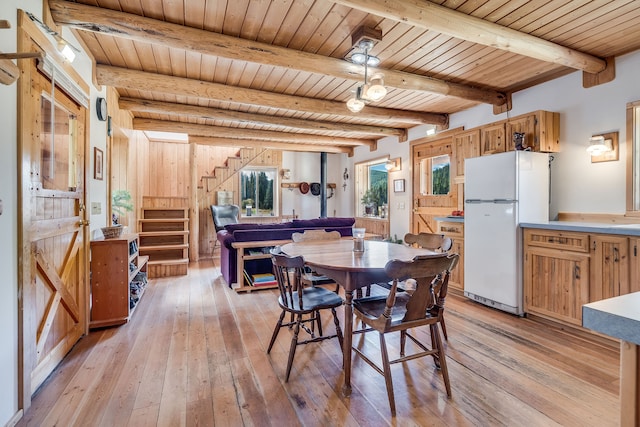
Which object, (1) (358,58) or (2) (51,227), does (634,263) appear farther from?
(2) (51,227)

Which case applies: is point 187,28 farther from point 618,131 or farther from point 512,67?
point 618,131

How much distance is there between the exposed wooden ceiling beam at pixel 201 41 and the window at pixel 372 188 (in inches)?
136

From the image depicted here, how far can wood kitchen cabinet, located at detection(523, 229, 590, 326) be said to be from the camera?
2779 millimetres

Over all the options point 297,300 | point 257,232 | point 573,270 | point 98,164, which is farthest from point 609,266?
point 98,164


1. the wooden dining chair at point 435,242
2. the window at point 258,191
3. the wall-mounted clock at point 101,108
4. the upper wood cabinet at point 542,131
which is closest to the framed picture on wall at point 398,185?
the upper wood cabinet at point 542,131

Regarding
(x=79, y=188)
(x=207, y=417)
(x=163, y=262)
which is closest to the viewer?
(x=207, y=417)

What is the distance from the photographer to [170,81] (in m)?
3.36

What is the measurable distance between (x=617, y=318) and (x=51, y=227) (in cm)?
287

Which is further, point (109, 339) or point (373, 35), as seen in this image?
point (109, 339)

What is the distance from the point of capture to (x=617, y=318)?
0.69 meters

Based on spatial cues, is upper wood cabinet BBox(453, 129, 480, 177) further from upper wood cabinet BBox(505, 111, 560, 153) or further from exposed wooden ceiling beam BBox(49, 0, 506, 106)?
exposed wooden ceiling beam BBox(49, 0, 506, 106)

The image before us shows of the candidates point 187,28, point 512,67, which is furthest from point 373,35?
point 512,67

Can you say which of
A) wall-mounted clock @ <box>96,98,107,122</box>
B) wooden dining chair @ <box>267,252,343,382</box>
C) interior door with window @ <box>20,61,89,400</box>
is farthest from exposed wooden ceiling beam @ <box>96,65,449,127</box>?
wooden dining chair @ <box>267,252,343,382</box>

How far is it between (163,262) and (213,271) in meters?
0.82
